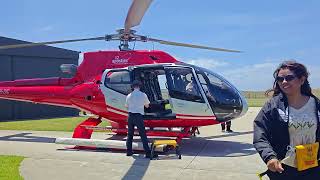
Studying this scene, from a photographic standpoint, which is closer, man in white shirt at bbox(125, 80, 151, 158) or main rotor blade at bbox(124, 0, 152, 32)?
main rotor blade at bbox(124, 0, 152, 32)

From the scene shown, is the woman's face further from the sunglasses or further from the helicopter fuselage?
the helicopter fuselage

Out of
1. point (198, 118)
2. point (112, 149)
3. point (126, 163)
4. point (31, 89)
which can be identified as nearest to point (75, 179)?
point (126, 163)

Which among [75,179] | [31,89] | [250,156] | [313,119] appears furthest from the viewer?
[31,89]

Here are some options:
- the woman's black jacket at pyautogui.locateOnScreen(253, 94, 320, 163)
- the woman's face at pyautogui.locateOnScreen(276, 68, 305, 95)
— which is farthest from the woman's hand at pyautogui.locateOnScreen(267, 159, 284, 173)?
the woman's face at pyautogui.locateOnScreen(276, 68, 305, 95)

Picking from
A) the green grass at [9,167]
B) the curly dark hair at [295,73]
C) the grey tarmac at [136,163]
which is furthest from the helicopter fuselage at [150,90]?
the curly dark hair at [295,73]

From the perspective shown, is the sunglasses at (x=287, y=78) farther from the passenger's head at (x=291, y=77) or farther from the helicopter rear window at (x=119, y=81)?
the helicopter rear window at (x=119, y=81)

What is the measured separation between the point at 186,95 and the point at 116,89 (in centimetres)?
204

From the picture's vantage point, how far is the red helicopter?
32.7 feet

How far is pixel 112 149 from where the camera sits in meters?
10.1

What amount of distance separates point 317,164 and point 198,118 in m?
6.77

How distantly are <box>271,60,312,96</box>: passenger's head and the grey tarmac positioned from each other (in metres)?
3.83

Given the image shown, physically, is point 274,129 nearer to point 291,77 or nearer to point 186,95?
point 291,77

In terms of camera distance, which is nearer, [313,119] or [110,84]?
[313,119]

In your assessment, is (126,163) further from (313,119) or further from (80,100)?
(313,119)
